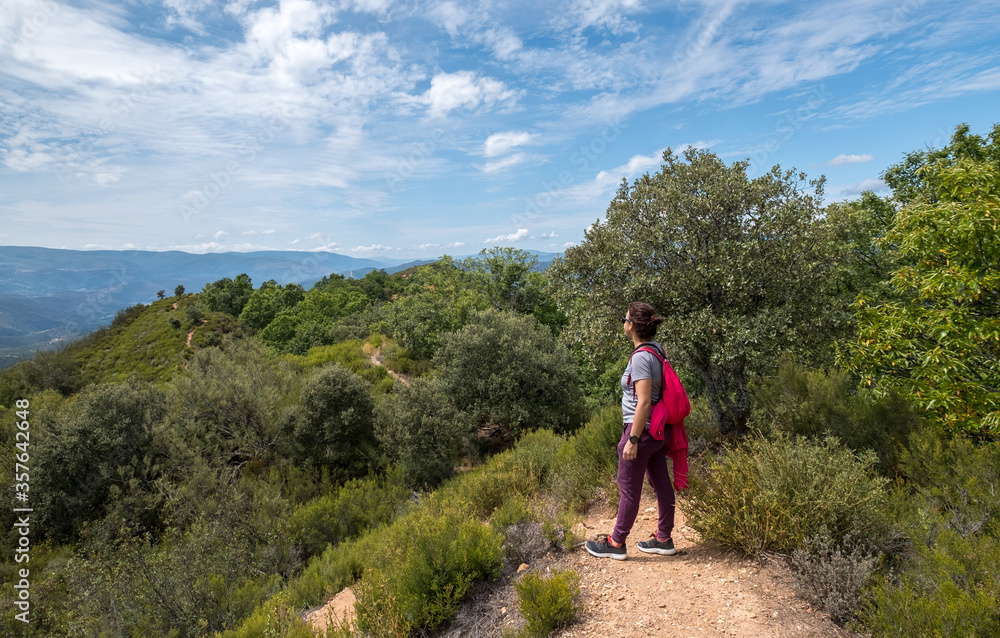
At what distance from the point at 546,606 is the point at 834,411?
5844 millimetres

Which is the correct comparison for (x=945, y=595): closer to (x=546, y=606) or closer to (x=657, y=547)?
(x=657, y=547)

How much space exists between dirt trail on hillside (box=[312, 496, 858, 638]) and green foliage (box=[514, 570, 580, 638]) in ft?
0.30

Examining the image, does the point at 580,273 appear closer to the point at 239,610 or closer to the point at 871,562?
the point at 871,562

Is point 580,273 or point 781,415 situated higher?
point 580,273

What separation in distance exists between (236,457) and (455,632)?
1344 centimetres

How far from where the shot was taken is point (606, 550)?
4.21m

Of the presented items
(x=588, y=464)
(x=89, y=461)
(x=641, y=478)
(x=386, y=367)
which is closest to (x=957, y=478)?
(x=641, y=478)

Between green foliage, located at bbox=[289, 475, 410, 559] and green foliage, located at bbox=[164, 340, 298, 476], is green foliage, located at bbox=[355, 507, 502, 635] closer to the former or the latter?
green foliage, located at bbox=[289, 475, 410, 559]

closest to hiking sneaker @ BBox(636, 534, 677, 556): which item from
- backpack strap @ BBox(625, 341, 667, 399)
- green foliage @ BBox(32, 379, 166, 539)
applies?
backpack strap @ BBox(625, 341, 667, 399)

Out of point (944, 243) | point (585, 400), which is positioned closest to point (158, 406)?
point (585, 400)

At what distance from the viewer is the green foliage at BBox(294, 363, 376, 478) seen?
13.7 metres

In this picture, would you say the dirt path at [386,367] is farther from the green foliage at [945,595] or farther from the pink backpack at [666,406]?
the green foliage at [945,595]

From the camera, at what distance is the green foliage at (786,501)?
11.7 ft

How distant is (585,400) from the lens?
19.2 meters
